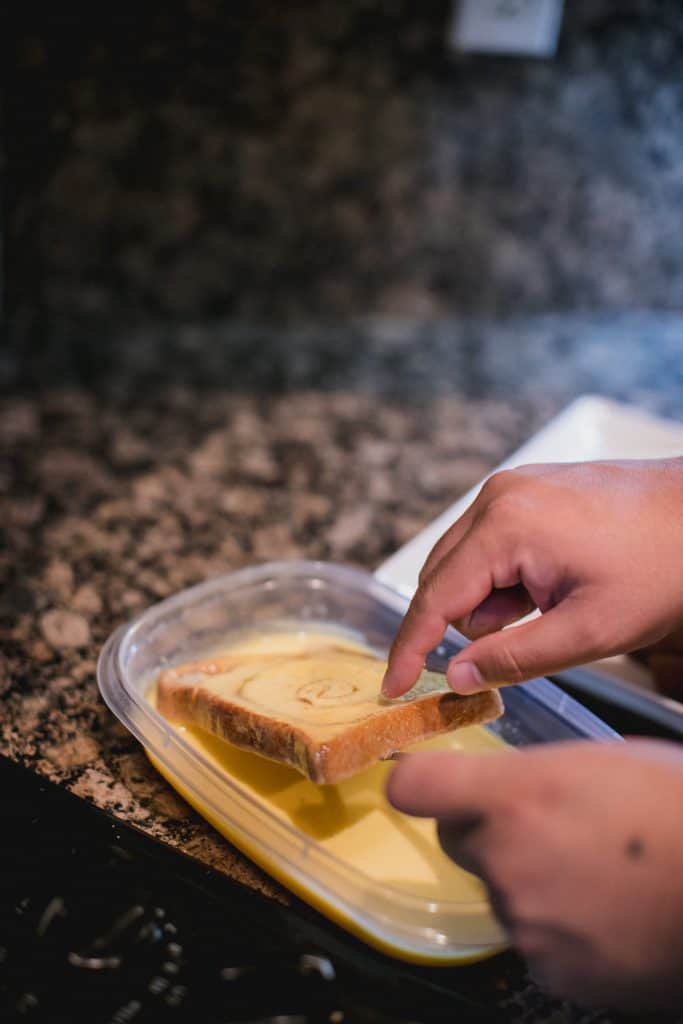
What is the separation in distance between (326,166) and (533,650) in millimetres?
1137

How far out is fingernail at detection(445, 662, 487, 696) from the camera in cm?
69

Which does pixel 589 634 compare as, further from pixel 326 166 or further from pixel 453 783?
pixel 326 166

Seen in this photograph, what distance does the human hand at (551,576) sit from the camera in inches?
26.9

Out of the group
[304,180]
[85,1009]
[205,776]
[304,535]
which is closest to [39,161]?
[304,180]

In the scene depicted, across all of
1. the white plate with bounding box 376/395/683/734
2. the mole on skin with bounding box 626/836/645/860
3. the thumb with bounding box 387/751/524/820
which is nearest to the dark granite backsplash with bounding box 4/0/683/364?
the white plate with bounding box 376/395/683/734

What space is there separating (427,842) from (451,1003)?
0.49ft

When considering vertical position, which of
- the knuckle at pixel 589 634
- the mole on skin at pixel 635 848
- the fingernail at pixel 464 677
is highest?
the mole on skin at pixel 635 848

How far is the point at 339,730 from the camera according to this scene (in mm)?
686

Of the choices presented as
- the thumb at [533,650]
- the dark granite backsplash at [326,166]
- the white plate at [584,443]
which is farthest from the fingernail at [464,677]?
the dark granite backsplash at [326,166]

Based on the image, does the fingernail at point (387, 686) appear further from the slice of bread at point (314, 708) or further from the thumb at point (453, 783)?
the thumb at point (453, 783)

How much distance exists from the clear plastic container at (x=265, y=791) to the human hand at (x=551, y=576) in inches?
4.4

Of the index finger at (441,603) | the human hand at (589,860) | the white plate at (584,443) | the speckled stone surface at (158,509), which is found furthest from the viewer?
the white plate at (584,443)

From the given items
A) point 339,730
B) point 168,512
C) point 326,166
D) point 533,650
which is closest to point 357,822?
point 339,730

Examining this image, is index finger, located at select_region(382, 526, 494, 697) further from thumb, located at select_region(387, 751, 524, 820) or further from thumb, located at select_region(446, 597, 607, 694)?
thumb, located at select_region(387, 751, 524, 820)
